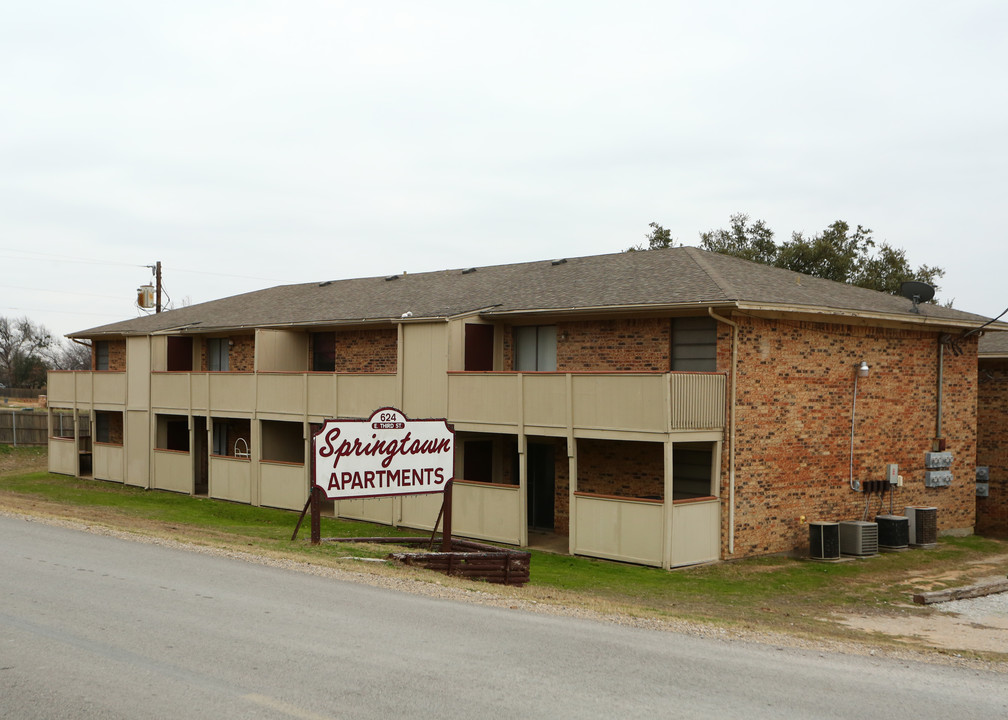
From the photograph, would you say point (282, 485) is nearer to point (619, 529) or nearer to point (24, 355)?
point (619, 529)

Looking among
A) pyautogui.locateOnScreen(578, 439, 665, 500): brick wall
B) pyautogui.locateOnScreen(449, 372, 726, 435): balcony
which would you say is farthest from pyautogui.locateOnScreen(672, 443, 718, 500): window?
pyautogui.locateOnScreen(449, 372, 726, 435): balcony

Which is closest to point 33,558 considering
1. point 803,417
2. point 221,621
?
point 221,621

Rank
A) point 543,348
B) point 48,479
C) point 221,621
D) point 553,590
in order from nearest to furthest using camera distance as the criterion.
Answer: point 221,621, point 553,590, point 543,348, point 48,479

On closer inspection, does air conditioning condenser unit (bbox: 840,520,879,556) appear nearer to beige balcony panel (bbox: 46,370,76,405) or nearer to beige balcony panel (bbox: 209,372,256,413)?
beige balcony panel (bbox: 209,372,256,413)

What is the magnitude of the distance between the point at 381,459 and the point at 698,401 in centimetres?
659

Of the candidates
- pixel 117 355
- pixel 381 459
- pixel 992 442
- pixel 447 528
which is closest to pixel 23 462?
pixel 117 355

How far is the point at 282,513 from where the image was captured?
25.8 meters

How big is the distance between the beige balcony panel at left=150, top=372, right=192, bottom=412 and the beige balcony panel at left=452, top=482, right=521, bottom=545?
12.1 meters

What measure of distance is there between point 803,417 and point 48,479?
26666mm

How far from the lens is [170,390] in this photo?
3052cm

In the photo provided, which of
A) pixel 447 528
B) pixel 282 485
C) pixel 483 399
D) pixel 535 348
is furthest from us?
pixel 282 485

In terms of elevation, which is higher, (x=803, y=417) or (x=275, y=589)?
(x=803, y=417)

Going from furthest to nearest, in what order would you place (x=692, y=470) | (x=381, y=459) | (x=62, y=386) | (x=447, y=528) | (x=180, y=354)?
(x=62, y=386), (x=180, y=354), (x=692, y=470), (x=447, y=528), (x=381, y=459)

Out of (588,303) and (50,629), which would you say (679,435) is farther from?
(50,629)
